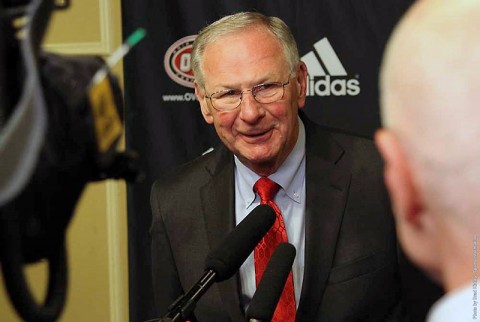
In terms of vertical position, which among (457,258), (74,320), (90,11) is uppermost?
(457,258)

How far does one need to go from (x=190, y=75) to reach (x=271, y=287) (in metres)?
1.33

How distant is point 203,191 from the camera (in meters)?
1.79

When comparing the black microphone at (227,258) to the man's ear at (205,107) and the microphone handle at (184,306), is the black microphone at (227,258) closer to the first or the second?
the microphone handle at (184,306)

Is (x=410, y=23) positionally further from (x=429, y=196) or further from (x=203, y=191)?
(x=203, y=191)

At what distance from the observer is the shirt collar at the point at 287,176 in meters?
1.74

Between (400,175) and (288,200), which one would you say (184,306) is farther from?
(288,200)

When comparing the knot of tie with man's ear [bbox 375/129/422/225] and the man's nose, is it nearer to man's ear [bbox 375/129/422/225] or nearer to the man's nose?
the man's nose

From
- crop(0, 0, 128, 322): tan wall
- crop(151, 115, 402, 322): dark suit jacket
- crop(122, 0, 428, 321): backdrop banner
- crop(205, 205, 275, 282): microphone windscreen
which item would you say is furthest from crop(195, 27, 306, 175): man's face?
crop(0, 0, 128, 322): tan wall

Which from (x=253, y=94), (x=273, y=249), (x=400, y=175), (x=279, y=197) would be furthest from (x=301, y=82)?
(x=400, y=175)

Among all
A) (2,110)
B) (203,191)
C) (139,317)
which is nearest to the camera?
(2,110)

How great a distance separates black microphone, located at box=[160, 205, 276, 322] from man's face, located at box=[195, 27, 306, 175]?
34 cm

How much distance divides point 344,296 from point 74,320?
4.57ft

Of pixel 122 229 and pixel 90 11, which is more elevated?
pixel 90 11

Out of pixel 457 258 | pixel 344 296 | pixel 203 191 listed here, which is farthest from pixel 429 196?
pixel 203 191
